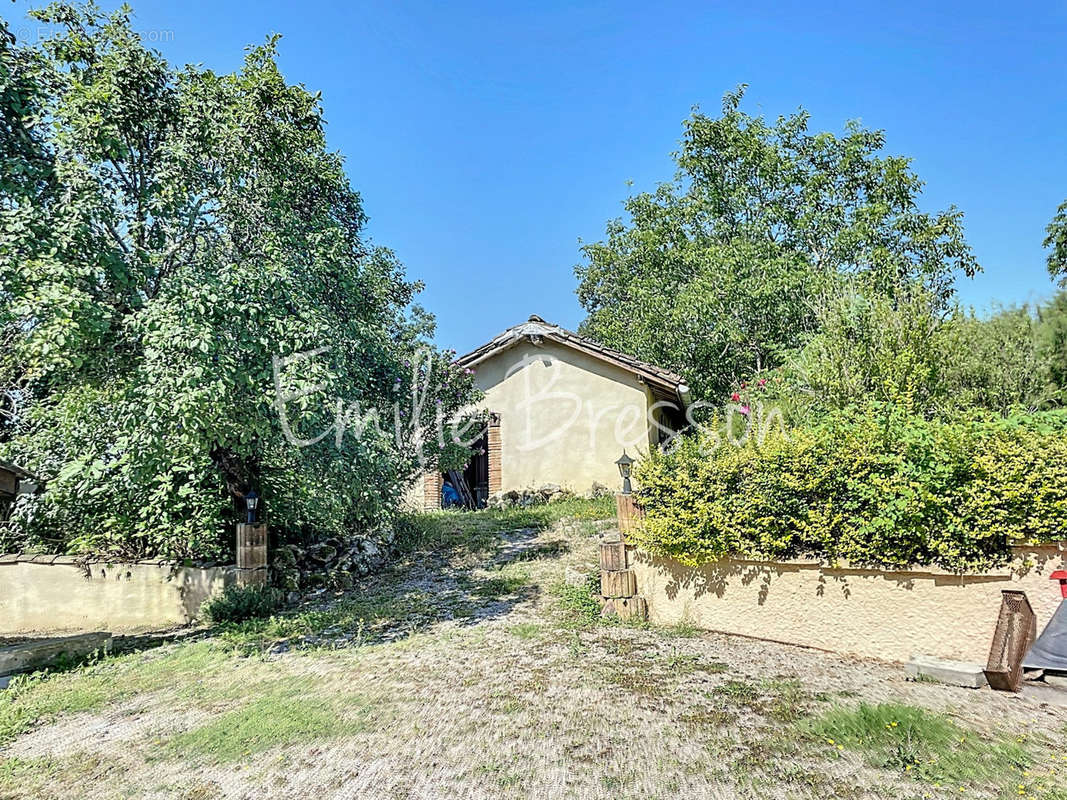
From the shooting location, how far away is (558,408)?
645 inches

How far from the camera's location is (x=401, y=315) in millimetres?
11195

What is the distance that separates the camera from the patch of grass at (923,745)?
3592 mm

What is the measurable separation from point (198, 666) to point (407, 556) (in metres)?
5.16

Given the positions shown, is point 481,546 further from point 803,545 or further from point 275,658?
point 803,545

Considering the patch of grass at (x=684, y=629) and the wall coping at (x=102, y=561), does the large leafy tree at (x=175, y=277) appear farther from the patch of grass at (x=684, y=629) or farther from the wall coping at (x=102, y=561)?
the patch of grass at (x=684, y=629)

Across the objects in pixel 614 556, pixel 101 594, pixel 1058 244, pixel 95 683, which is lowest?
pixel 95 683

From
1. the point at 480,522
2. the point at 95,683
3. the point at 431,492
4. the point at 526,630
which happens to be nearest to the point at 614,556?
the point at 526,630

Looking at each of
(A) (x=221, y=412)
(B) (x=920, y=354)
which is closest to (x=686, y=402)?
(B) (x=920, y=354)

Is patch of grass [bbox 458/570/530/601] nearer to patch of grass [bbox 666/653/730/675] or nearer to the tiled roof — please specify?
patch of grass [bbox 666/653/730/675]

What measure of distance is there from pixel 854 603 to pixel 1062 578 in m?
1.65

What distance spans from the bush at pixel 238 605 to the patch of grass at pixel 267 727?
308 cm

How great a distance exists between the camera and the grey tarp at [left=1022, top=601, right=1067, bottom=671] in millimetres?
4922

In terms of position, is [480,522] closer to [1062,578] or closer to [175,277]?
[175,277]

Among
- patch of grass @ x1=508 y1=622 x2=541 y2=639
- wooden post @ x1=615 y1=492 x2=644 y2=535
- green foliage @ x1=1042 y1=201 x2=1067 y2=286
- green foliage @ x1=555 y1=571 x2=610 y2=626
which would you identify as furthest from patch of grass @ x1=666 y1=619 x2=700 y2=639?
green foliage @ x1=1042 y1=201 x2=1067 y2=286
